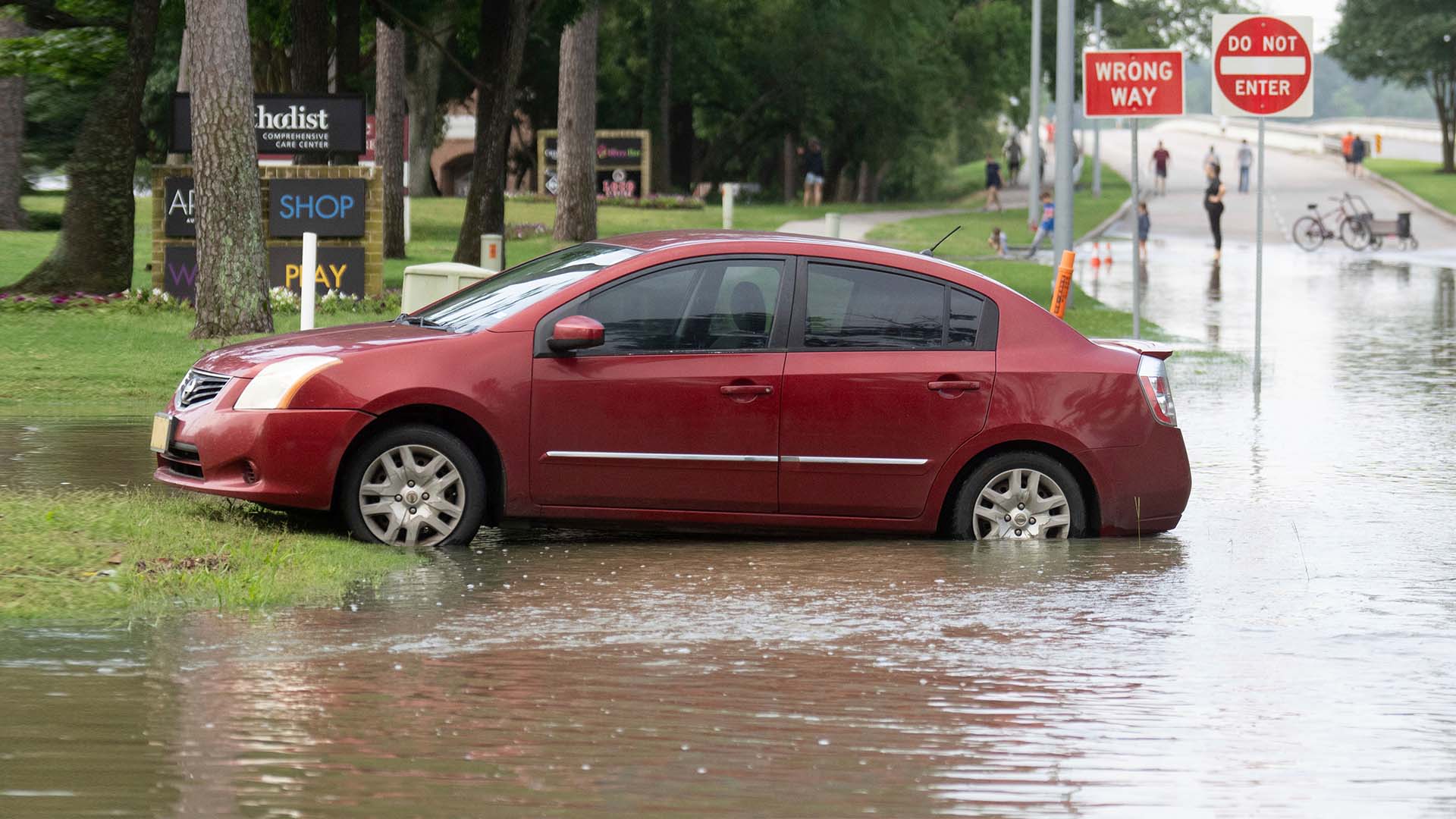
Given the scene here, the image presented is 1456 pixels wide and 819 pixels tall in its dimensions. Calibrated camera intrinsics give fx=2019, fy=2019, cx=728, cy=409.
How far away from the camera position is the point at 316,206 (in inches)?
864

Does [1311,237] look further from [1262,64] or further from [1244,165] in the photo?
[1262,64]

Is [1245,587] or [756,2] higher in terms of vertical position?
[756,2]

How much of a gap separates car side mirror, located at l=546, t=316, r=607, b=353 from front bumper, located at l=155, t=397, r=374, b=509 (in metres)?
0.90

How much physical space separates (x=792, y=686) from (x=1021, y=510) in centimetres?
326

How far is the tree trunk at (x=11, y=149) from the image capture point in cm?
3428

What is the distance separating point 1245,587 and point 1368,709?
214 centimetres

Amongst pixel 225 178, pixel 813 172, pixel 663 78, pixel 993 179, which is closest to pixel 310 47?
pixel 225 178

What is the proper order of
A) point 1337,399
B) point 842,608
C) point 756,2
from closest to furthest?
point 842,608 < point 1337,399 < point 756,2

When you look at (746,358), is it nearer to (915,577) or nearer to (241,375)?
(915,577)

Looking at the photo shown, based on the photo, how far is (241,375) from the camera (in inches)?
357

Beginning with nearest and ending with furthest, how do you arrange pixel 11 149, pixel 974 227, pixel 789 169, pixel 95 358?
1. pixel 95 358
2. pixel 11 149
3. pixel 974 227
4. pixel 789 169

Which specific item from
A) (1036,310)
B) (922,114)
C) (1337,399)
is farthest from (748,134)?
(1036,310)

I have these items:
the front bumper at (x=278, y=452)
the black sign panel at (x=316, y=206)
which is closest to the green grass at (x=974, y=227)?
the black sign panel at (x=316, y=206)

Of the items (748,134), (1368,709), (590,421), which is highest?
(748,134)
